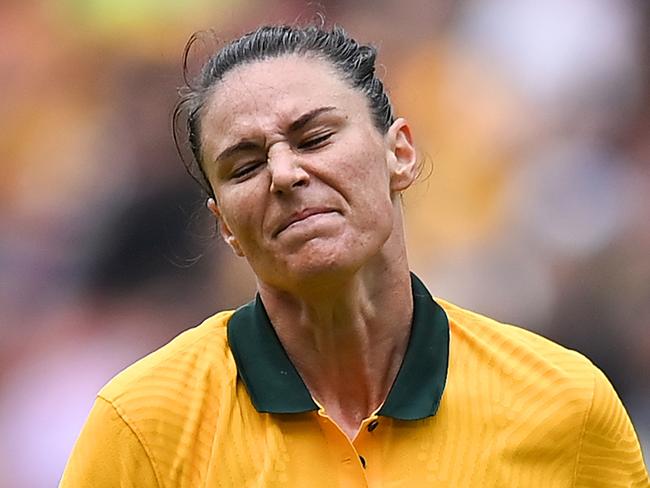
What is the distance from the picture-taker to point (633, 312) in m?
2.67

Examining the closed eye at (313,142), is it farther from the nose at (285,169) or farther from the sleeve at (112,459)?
the sleeve at (112,459)

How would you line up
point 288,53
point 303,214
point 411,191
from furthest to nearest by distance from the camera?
1. point 411,191
2. point 288,53
3. point 303,214

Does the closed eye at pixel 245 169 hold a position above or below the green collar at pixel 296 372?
above

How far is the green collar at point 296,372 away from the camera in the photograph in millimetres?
1339

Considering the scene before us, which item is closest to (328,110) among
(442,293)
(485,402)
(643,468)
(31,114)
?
(485,402)

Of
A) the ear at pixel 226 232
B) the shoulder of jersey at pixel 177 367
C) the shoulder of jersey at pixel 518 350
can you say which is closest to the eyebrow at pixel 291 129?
the ear at pixel 226 232

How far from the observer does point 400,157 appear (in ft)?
4.73

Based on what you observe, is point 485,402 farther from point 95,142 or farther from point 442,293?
point 95,142

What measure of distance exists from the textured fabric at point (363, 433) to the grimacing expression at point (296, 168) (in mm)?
160

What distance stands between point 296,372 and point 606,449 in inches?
15.5

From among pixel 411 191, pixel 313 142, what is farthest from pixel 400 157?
pixel 411 191

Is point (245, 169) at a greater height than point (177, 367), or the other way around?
point (245, 169)

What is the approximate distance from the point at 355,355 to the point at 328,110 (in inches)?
11.7

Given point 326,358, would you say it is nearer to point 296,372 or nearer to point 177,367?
point 296,372
